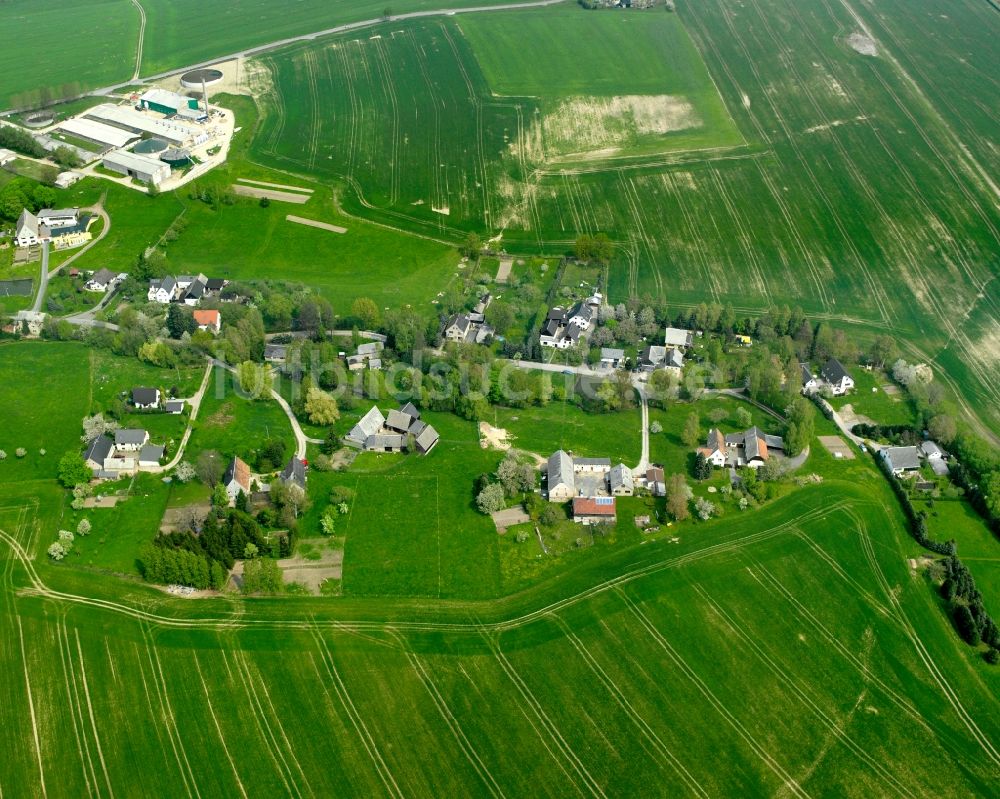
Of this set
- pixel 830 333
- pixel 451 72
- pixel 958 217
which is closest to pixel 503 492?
pixel 830 333

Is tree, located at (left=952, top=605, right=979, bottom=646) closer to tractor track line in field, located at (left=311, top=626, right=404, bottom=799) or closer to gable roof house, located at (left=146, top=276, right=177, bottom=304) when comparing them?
tractor track line in field, located at (left=311, top=626, right=404, bottom=799)

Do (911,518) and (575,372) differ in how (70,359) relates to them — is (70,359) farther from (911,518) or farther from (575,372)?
(911,518)

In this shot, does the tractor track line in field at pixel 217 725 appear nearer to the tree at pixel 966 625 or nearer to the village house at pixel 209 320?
the village house at pixel 209 320

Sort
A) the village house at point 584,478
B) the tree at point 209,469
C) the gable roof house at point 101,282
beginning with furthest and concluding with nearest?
1. the gable roof house at point 101,282
2. the village house at point 584,478
3. the tree at point 209,469

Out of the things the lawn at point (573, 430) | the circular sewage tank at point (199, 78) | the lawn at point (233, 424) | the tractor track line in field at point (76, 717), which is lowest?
the tractor track line in field at point (76, 717)

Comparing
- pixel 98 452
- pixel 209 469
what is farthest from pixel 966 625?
pixel 98 452

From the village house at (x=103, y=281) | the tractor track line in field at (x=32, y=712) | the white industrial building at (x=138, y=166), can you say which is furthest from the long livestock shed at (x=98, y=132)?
the tractor track line in field at (x=32, y=712)
